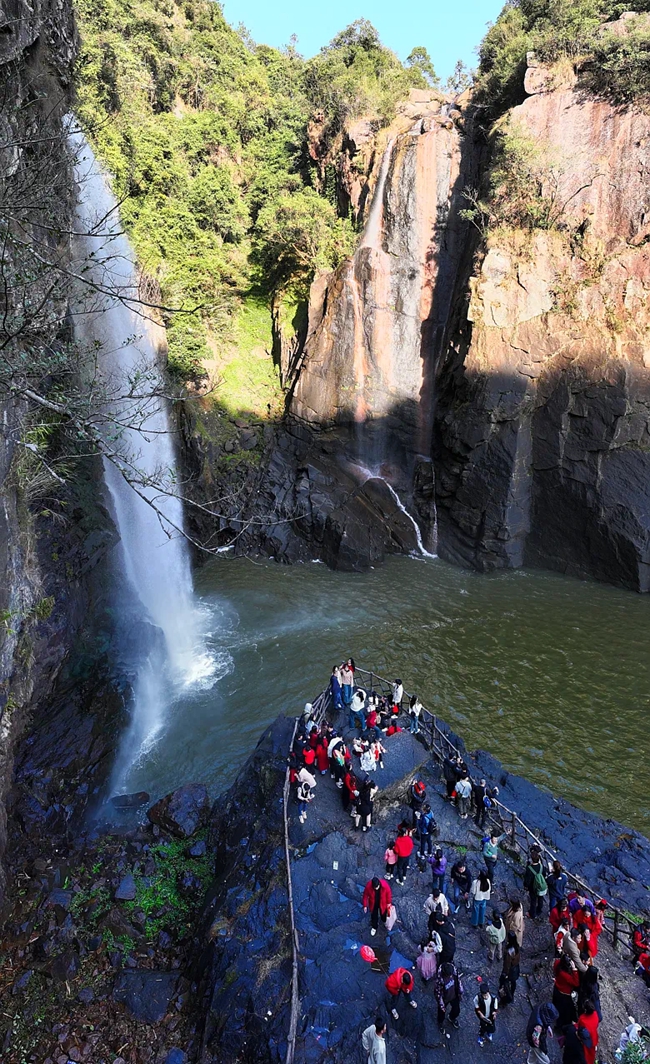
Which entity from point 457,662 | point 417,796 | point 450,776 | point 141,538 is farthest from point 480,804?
point 141,538

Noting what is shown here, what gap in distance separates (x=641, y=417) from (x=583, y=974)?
21278 mm

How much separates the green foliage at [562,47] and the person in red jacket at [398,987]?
32102mm

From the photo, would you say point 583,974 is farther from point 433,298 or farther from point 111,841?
point 433,298

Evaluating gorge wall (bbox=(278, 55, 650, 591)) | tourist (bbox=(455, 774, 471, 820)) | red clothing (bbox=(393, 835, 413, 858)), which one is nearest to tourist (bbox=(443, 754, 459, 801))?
tourist (bbox=(455, 774, 471, 820))

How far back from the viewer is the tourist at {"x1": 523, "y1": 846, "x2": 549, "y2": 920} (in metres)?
8.86

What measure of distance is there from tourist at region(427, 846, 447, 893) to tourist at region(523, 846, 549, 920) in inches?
54.0

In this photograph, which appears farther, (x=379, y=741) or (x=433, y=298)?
(x=433, y=298)

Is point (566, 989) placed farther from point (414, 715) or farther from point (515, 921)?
point (414, 715)

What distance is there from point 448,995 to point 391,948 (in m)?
1.19

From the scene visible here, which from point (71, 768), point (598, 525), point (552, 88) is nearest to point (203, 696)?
point (71, 768)

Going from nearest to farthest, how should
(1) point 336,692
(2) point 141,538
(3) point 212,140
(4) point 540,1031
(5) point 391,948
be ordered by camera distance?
1. (4) point 540,1031
2. (5) point 391,948
3. (1) point 336,692
4. (2) point 141,538
5. (3) point 212,140

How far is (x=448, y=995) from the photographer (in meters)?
7.16

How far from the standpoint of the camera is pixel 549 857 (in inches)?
397

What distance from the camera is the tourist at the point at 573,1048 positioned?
21.1 ft
